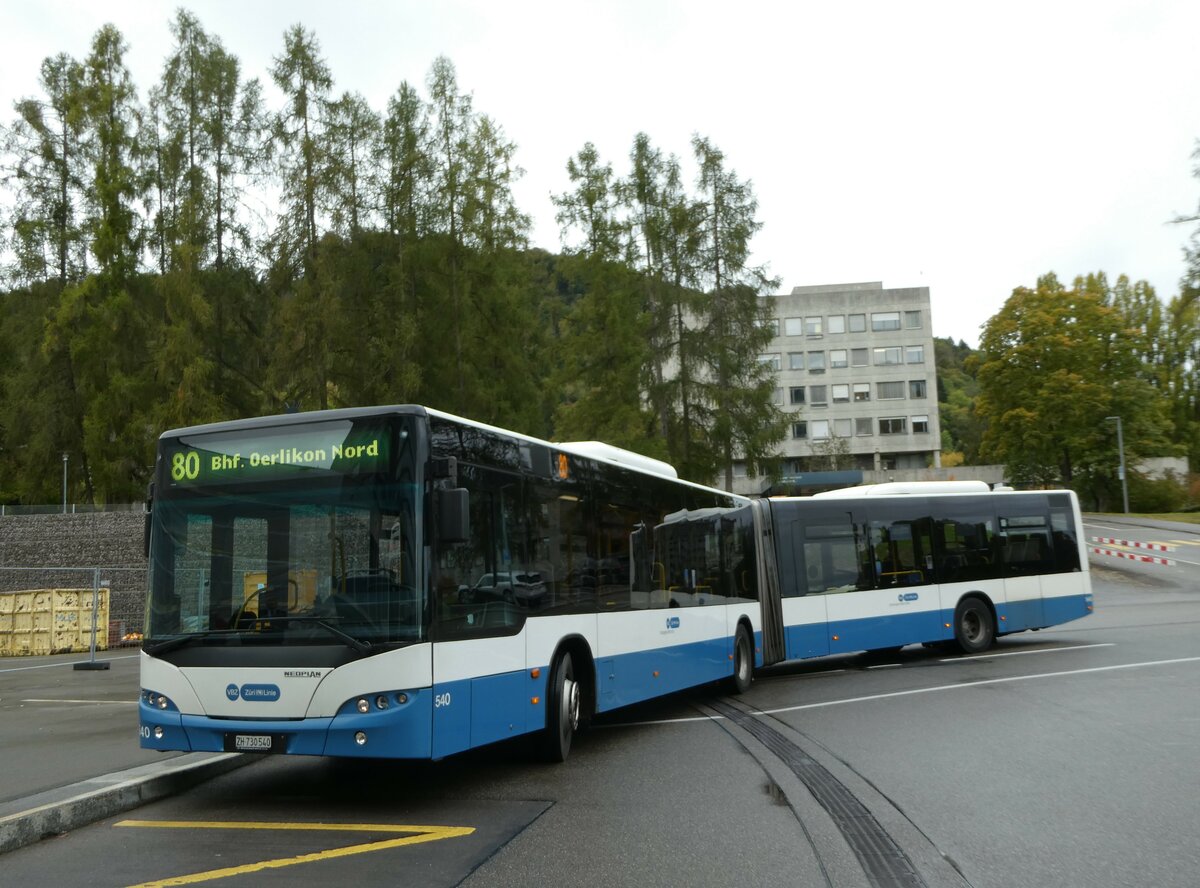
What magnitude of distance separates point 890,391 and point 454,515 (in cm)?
8943

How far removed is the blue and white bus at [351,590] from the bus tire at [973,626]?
38.0 feet

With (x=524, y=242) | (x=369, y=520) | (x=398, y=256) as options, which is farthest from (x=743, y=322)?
(x=369, y=520)

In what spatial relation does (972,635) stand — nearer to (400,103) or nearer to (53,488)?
(400,103)

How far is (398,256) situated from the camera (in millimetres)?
33625

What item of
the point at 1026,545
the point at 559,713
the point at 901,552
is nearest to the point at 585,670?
the point at 559,713

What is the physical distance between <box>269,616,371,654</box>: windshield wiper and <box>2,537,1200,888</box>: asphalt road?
118 cm

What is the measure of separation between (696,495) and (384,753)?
7739 millimetres

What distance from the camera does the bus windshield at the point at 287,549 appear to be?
7.59 meters

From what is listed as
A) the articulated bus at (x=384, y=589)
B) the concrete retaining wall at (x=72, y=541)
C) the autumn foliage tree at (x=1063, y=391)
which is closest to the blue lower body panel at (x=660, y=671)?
the articulated bus at (x=384, y=589)

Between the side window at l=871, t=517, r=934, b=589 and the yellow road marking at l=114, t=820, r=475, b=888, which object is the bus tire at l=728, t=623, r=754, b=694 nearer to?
the side window at l=871, t=517, r=934, b=589

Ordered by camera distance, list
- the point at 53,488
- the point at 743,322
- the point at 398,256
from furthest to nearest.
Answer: the point at 53,488
the point at 743,322
the point at 398,256

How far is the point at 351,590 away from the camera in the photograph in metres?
7.60

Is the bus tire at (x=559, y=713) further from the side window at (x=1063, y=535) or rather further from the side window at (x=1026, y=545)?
the side window at (x=1063, y=535)

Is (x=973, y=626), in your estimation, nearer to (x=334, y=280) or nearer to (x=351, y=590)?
(x=351, y=590)
